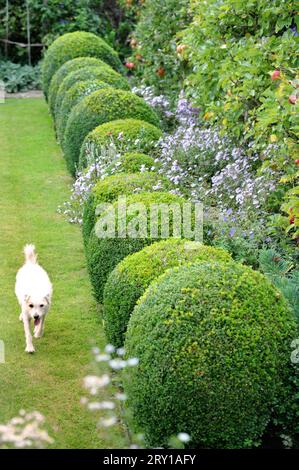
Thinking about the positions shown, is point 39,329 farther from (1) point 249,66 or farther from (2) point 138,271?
(1) point 249,66

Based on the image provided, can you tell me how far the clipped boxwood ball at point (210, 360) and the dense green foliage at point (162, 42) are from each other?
8113mm

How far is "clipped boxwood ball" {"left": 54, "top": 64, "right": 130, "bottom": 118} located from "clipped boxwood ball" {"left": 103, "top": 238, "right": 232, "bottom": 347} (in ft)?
19.7

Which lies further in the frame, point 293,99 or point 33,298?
point 33,298

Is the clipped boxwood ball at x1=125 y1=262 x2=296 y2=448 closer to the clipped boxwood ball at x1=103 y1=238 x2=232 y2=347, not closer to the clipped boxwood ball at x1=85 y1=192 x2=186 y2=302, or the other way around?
the clipped boxwood ball at x1=103 y1=238 x2=232 y2=347

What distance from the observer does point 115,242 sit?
6.09 m

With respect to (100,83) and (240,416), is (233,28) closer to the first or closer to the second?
(100,83)

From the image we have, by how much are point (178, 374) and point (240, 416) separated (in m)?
0.42

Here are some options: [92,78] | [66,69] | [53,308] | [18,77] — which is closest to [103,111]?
[92,78]

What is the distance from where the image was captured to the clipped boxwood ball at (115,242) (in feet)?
19.6

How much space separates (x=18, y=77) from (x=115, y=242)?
11.9 m

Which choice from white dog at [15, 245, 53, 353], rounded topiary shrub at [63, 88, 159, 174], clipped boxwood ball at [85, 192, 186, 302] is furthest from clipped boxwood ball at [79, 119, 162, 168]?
white dog at [15, 245, 53, 353]

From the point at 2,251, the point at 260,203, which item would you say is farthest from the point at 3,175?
the point at 260,203

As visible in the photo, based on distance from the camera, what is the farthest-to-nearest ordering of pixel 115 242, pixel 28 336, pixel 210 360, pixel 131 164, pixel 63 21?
pixel 63 21, pixel 131 164, pixel 28 336, pixel 115 242, pixel 210 360

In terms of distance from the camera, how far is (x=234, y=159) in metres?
8.67
